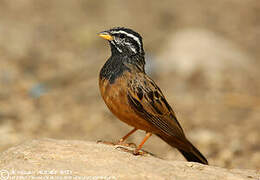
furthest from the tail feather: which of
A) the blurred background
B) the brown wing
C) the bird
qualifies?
the blurred background

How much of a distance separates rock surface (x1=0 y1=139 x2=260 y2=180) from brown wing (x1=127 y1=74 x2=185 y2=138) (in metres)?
0.87

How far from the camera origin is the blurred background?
10531 mm

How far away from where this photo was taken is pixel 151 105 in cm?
721

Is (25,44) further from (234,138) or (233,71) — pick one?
(234,138)

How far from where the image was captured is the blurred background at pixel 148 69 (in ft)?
34.6

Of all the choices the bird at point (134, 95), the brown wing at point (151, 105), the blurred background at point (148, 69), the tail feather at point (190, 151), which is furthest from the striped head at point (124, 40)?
the blurred background at point (148, 69)

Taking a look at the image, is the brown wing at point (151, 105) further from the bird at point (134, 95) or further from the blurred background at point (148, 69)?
the blurred background at point (148, 69)

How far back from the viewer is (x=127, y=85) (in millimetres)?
6910

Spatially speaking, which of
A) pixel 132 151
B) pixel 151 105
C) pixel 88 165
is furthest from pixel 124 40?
pixel 88 165

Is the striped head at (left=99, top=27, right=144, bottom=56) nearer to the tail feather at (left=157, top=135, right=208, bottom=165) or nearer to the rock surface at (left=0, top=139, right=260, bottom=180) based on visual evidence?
the tail feather at (left=157, top=135, right=208, bottom=165)

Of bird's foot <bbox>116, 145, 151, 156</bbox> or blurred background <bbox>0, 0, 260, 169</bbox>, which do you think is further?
blurred background <bbox>0, 0, 260, 169</bbox>

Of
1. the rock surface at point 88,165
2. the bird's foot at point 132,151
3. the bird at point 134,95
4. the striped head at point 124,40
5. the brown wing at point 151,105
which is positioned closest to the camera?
the rock surface at point 88,165

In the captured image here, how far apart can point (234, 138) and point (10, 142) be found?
15.5 feet

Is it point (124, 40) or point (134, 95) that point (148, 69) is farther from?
point (134, 95)
